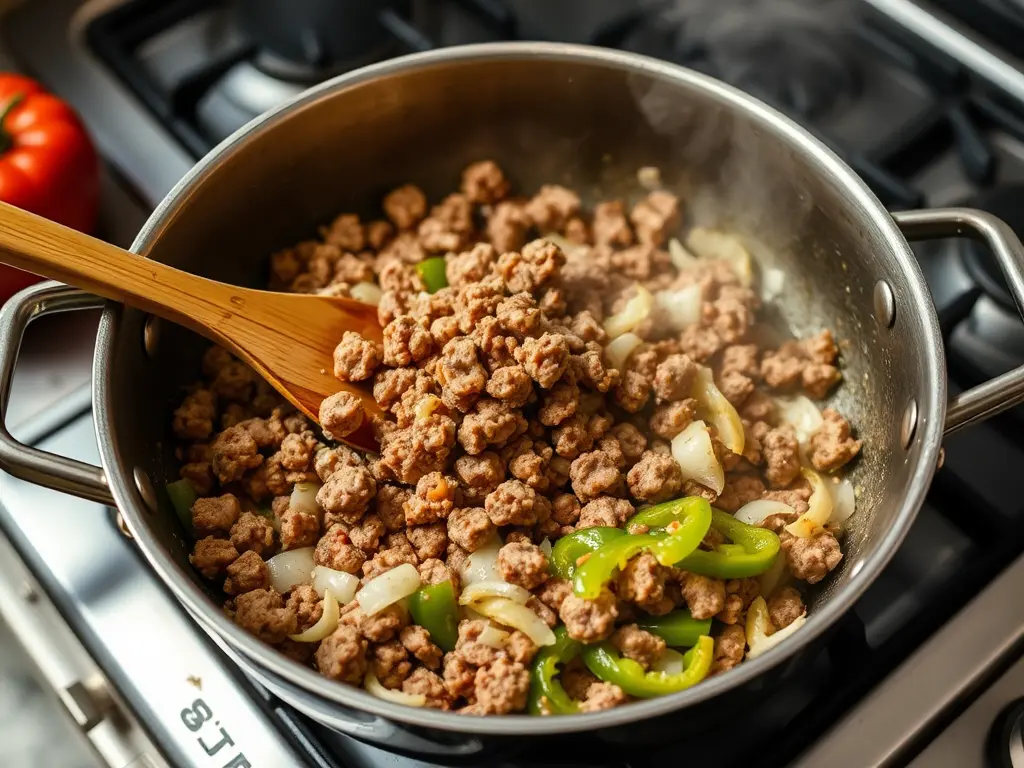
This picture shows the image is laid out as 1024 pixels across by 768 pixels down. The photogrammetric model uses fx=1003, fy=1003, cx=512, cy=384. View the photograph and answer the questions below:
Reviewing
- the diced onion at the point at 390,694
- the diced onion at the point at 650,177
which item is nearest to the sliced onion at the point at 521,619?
the diced onion at the point at 390,694

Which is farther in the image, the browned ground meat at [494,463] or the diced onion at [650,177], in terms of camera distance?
the diced onion at [650,177]

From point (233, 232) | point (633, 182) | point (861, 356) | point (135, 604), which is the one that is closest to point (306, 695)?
point (135, 604)

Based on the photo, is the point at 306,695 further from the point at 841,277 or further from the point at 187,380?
the point at 841,277

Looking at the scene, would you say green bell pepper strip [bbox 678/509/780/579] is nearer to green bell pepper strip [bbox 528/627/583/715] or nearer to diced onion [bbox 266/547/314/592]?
green bell pepper strip [bbox 528/627/583/715]

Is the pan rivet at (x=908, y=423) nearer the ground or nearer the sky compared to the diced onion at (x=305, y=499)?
nearer the sky

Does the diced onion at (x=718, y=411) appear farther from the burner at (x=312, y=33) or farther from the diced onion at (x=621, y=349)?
the burner at (x=312, y=33)
